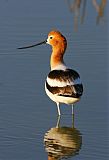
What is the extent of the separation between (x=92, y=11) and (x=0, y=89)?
3.50 m

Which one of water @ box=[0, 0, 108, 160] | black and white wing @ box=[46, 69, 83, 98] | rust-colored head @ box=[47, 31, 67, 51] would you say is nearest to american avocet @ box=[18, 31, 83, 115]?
black and white wing @ box=[46, 69, 83, 98]

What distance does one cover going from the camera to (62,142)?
16.9 feet

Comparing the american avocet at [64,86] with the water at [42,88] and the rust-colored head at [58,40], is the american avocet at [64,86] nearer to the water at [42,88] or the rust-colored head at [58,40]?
the water at [42,88]

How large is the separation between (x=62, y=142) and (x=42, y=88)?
1.82 meters

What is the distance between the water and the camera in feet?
16.2

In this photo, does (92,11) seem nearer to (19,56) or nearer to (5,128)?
(19,56)

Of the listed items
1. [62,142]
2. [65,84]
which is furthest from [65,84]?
[62,142]

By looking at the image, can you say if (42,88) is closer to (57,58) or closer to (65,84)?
(57,58)

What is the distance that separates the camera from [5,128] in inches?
213

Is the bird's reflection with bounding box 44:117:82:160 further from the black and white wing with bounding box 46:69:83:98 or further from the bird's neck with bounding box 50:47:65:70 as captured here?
the bird's neck with bounding box 50:47:65:70

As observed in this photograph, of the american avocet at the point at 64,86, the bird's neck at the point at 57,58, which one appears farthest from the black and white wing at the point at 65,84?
the bird's neck at the point at 57,58

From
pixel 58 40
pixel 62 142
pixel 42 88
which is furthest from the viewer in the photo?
pixel 58 40

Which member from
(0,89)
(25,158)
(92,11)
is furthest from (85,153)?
(92,11)

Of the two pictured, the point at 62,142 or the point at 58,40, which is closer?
the point at 62,142
